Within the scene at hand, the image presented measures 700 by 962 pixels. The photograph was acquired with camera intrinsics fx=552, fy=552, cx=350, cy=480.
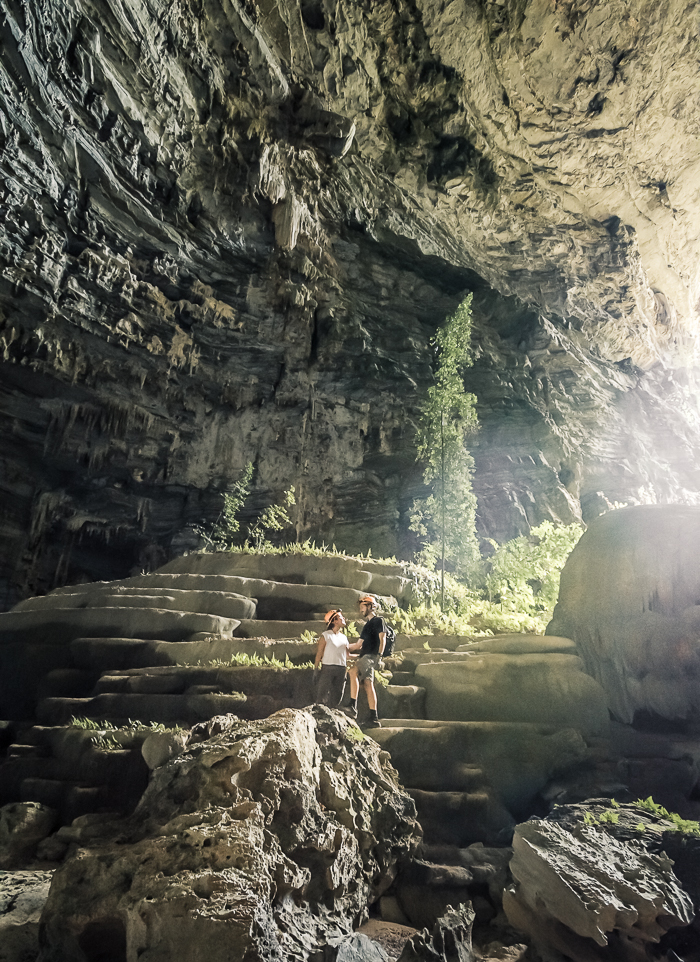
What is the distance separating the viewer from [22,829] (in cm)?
642

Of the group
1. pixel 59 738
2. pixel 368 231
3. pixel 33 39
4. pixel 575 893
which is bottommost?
pixel 575 893


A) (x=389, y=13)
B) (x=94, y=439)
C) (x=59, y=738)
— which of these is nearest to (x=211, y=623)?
(x=59, y=738)

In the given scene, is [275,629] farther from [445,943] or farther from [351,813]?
[445,943]

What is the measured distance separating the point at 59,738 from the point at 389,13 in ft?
85.2

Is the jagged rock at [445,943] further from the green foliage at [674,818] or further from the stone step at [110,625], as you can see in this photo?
the stone step at [110,625]

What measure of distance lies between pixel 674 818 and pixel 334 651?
13.2 ft

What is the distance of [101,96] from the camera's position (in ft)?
54.4

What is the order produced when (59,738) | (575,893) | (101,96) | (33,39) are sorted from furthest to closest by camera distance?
(101,96)
(33,39)
(59,738)
(575,893)

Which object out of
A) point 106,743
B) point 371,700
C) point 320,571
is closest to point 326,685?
point 371,700

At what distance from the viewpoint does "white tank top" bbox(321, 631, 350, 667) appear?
24.0 ft

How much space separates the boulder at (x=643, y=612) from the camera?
700cm

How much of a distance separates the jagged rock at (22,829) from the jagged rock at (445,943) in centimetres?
471

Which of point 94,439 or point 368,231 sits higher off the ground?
point 368,231

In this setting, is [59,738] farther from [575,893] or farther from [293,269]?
[293,269]
